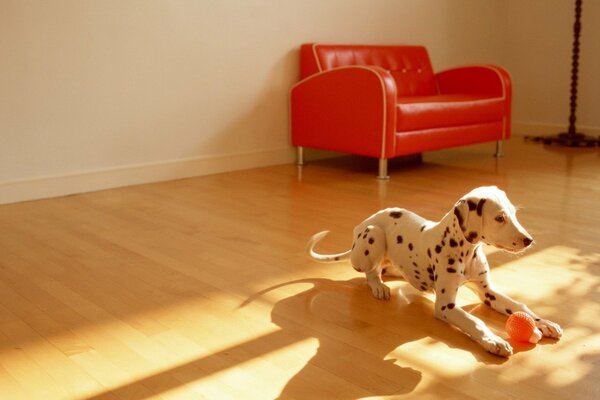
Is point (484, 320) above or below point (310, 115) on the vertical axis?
below

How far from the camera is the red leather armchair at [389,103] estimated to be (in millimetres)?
4066

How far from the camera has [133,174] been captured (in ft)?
13.1

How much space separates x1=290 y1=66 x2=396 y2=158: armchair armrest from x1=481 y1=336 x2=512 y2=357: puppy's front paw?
2.39m

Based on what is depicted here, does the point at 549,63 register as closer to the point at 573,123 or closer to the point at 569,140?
the point at 573,123

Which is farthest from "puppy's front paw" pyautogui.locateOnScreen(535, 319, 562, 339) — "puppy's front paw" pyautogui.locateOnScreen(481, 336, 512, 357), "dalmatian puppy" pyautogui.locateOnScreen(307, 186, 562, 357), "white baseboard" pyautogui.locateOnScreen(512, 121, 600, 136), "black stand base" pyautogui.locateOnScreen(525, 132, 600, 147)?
"white baseboard" pyautogui.locateOnScreen(512, 121, 600, 136)

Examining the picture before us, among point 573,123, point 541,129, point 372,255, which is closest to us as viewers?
point 372,255

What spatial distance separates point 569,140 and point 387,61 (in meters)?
1.68

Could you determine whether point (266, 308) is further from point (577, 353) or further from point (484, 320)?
point (577, 353)

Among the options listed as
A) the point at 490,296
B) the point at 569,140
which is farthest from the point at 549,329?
the point at 569,140

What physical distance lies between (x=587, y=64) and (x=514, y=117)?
787 millimetres

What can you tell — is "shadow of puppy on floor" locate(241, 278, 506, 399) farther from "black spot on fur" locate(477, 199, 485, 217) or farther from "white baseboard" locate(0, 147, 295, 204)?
"white baseboard" locate(0, 147, 295, 204)

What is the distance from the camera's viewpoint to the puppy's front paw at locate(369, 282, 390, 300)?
213cm

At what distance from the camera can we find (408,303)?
6.89 feet

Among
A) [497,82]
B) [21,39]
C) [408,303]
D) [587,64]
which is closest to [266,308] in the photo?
[408,303]
